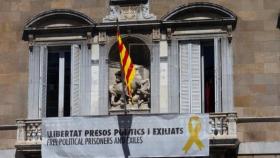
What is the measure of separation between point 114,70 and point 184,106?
2812mm

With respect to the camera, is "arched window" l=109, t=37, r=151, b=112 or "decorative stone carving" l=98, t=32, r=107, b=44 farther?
"decorative stone carving" l=98, t=32, r=107, b=44

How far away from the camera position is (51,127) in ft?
87.3

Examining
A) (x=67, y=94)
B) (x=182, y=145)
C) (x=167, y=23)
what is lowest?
(x=182, y=145)

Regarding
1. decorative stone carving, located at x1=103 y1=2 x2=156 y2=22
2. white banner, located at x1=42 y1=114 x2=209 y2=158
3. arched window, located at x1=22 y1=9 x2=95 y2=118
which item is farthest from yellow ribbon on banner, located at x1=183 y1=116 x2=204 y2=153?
decorative stone carving, located at x1=103 y1=2 x2=156 y2=22

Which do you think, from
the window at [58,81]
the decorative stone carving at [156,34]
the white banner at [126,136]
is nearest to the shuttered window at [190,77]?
the decorative stone carving at [156,34]

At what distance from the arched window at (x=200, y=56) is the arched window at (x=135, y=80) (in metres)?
0.91

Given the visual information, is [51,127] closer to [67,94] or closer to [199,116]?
[67,94]

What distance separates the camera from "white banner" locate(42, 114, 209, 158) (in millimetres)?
25875

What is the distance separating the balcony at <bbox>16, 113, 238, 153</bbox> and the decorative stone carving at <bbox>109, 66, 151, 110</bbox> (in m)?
2.48

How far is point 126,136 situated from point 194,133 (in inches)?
88.1

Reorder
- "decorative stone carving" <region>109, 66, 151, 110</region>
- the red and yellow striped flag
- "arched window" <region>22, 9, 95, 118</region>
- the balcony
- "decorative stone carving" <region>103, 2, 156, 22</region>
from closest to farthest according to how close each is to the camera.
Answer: the balcony < the red and yellow striped flag < "decorative stone carving" <region>109, 66, 151, 110</region> < "arched window" <region>22, 9, 95, 118</region> < "decorative stone carving" <region>103, 2, 156, 22</region>

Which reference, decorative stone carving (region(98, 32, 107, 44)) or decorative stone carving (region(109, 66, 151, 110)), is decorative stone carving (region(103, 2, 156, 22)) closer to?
decorative stone carving (region(98, 32, 107, 44))

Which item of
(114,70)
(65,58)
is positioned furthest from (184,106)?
(65,58)

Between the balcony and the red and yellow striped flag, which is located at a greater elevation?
the red and yellow striped flag
